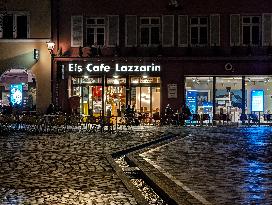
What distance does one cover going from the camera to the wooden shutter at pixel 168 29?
108 ft

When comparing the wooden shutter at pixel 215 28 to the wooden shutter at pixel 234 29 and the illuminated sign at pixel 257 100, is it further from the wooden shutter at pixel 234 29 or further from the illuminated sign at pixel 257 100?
the illuminated sign at pixel 257 100

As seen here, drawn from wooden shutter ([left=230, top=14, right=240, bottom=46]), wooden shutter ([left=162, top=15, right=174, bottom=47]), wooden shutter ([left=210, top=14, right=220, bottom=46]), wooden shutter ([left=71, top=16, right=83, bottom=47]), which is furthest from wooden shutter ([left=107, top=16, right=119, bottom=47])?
wooden shutter ([left=230, top=14, right=240, bottom=46])

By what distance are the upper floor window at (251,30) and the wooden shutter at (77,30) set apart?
934 centimetres

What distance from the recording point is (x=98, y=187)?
9859 millimetres

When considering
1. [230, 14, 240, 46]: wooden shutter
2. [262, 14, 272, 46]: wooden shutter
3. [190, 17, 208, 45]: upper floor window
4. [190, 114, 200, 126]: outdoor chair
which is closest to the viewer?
[190, 114, 200, 126]: outdoor chair

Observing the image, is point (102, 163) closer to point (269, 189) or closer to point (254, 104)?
point (269, 189)

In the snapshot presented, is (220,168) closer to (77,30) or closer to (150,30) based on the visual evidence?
(150,30)

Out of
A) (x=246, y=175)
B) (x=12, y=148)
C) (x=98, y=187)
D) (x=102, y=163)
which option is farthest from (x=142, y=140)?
(x=98, y=187)

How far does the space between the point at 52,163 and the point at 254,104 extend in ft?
72.2

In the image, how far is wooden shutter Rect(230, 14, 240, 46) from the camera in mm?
32531

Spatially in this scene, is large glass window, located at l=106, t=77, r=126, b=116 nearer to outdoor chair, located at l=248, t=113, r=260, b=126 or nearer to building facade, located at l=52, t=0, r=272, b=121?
building facade, located at l=52, t=0, r=272, b=121

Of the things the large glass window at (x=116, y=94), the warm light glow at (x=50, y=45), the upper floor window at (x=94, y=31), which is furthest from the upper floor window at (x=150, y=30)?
the warm light glow at (x=50, y=45)

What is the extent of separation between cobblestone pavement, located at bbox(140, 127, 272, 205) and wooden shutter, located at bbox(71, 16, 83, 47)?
14.8 m

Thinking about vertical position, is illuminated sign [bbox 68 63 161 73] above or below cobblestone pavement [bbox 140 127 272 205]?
above
